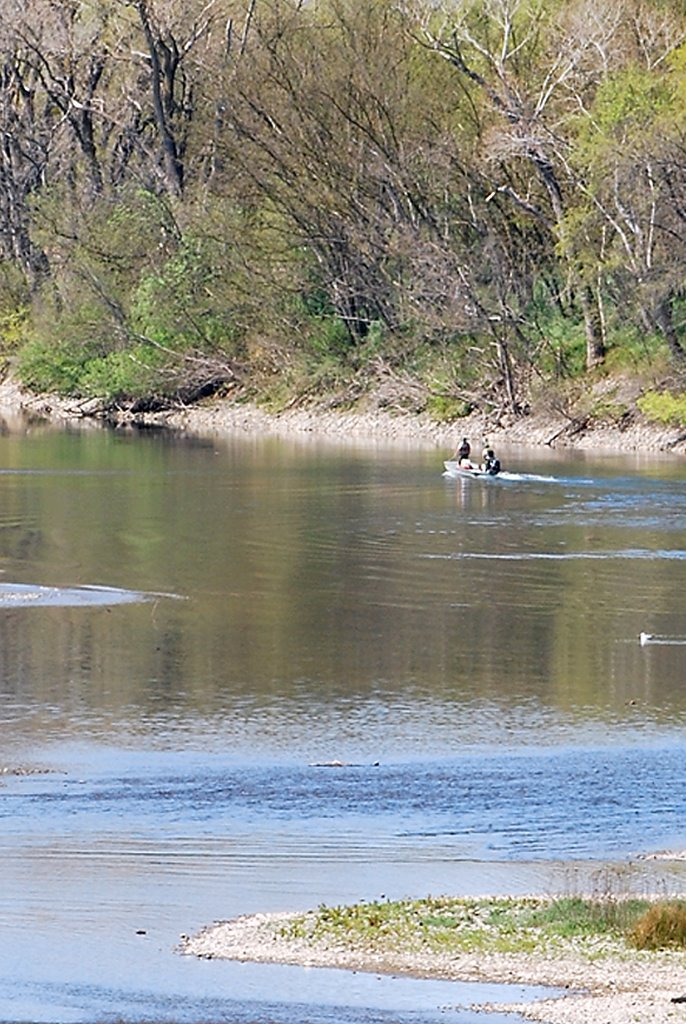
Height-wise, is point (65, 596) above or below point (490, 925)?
above

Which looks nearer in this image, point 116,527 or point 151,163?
point 116,527

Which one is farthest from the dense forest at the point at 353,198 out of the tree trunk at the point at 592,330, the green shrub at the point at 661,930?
the green shrub at the point at 661,930

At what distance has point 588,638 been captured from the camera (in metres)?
28.7

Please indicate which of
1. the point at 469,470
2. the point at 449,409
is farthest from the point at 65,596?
the point at 449,409

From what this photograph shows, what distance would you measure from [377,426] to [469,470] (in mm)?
20983

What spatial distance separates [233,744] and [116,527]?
22.1m

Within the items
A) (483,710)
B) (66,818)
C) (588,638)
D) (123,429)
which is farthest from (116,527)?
(123,429)

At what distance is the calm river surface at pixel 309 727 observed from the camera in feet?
45.3

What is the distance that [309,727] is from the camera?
72.9 ft

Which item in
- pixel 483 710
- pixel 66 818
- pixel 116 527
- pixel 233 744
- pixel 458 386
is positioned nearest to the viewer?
pixel 66 818

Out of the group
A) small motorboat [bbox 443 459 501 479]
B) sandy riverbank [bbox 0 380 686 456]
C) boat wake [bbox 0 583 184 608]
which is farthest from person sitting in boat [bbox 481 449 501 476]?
boat wake [bbox 0 583 184 608]

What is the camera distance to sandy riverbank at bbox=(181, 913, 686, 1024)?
1154cm

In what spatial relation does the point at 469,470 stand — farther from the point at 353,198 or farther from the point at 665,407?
the point at 353,198

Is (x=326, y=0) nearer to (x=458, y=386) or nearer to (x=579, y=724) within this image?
(x=458, y=386)
